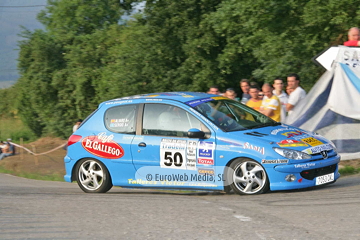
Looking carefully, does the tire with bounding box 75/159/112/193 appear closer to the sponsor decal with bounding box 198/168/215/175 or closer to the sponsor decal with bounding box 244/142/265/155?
the sponsor decal with bounding box 198/168/215/175

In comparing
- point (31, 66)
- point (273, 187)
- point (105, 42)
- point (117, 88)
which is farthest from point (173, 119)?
point (31, 66)

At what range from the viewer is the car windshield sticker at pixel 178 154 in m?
8.18

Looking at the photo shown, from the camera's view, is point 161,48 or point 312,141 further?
point 161,48

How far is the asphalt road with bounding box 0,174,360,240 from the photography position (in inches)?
213

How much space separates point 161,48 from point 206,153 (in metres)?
13.9

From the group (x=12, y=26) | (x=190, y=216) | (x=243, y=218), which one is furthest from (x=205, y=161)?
(x=12, y=26)

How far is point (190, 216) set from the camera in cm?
626

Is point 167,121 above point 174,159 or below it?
above

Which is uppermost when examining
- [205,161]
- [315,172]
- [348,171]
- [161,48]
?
[161,48]

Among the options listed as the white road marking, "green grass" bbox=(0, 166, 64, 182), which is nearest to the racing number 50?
the white road marking

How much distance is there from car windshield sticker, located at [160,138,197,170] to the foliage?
6.90 metres

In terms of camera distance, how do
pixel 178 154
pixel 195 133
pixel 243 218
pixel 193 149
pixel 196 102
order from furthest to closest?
pixel 196 102
pixel 178 154
pixel 193 149
pixel 195 133
pixel 243 218

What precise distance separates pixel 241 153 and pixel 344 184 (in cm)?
191

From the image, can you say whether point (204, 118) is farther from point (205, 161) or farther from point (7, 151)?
point (7, 151)
